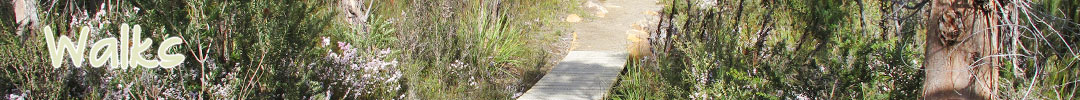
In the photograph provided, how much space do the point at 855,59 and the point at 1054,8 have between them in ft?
2.90

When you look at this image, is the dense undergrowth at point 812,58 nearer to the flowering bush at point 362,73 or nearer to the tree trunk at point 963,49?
the tree trunk at point 963,49

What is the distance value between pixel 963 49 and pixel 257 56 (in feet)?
10.3

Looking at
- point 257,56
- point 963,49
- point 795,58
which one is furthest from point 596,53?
point 963,49

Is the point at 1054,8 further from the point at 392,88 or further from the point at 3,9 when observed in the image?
the point at 3,9

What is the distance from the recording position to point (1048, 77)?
14.2 ft

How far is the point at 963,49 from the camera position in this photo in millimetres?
3625

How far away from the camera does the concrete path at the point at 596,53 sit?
6520 millimetres

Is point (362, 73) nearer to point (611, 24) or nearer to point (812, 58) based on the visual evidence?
point (812, 58)

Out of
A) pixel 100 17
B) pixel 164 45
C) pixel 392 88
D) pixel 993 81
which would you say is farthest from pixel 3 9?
pixel 993 81

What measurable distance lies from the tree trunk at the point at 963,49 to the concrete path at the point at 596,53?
261 cm

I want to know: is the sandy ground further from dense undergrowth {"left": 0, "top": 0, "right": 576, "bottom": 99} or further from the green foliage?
the green foliage

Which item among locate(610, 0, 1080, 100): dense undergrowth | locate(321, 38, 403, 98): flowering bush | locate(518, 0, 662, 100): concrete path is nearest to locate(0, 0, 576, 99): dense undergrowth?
locate(321, 38, 403, 98): flowering bush

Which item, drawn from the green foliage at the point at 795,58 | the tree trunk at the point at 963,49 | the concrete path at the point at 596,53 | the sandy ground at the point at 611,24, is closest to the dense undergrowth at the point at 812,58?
the green foliage at the point at 795,58

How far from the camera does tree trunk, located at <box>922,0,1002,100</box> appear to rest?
3.53 metres
